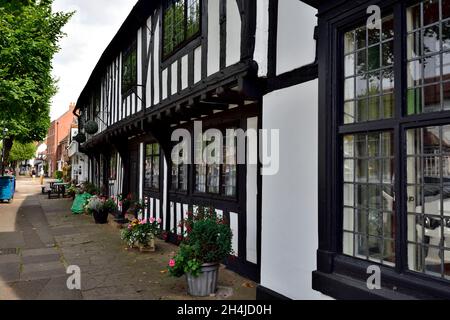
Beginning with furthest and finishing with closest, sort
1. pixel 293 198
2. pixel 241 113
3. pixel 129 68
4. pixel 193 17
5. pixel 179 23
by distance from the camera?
pixel 129 68 → pixel 179 23 → pixel 193 17 → pixel 241 113 → pixel 293 198

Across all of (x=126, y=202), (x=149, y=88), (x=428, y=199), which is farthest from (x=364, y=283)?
(x=126, y=202)

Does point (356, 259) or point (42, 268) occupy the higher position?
point (356, 259)

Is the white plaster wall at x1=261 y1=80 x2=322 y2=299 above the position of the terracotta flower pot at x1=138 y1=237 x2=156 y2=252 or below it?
above

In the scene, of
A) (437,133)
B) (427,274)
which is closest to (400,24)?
(437,133)

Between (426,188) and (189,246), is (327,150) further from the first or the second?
(189,246)

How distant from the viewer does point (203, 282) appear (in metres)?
5.18

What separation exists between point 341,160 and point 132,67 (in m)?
9.11

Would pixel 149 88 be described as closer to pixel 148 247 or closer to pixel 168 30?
pixel 168 30

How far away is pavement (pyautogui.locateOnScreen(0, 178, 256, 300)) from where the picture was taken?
5445 millimetres

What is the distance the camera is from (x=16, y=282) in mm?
6117

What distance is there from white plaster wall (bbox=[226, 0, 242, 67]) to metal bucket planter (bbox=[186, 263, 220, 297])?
3.03m

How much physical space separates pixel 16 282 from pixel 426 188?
612 centimetres

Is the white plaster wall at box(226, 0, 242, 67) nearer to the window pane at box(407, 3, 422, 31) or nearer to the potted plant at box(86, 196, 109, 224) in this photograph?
the window pane at box(407, 3, 422, 31)

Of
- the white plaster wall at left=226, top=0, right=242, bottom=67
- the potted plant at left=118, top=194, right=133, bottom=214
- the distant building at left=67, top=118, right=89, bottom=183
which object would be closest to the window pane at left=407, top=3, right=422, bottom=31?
the white plaster wall at left=226, top=0, right=242, bottom=67
